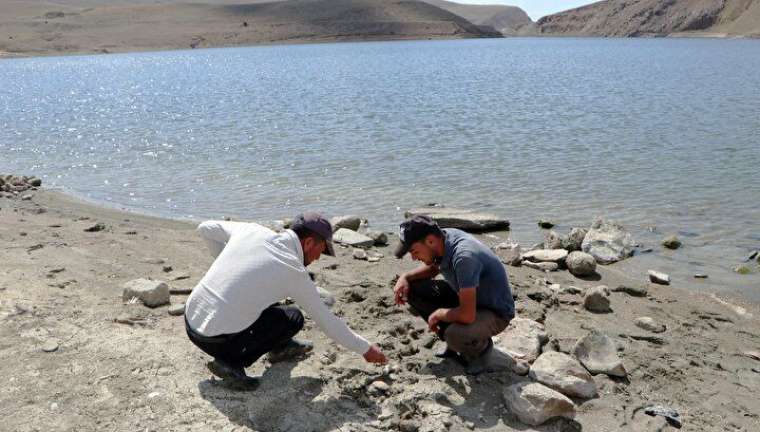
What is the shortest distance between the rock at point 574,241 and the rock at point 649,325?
2.58m

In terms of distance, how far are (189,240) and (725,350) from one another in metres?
6.29

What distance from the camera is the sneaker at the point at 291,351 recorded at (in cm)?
535

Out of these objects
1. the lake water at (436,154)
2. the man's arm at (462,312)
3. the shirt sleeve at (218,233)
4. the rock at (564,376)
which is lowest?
the lake water at (436,154)

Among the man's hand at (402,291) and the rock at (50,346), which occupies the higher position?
the man's hand at (402,291)

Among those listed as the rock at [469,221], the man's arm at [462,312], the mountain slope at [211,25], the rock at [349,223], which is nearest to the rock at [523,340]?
the man's arm at [462,312]

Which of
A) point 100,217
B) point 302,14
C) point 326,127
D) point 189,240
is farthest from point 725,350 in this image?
point 302,14

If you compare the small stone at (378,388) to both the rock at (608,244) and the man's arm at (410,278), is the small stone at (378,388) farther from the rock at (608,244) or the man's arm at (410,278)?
the rock at (608,244)

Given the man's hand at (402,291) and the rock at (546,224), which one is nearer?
the man's hand at (402,291)

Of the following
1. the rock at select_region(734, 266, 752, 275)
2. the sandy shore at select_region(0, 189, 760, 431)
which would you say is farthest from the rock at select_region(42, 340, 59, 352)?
the rock at select_region(734, 266, 752, 275)

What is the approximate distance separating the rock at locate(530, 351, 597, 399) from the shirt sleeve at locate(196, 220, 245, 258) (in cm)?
243

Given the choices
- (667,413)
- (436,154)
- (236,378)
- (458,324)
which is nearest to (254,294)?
(236,378)

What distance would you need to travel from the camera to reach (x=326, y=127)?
67.2 ft

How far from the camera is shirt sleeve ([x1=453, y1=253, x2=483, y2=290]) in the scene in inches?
190

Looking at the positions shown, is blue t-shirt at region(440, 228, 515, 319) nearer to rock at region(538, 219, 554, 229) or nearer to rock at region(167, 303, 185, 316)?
rock at region(167, 303, 185, 316)
